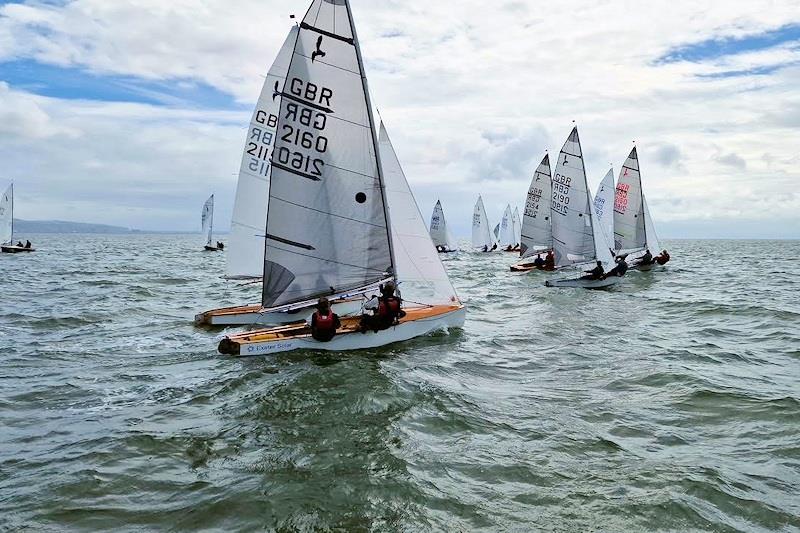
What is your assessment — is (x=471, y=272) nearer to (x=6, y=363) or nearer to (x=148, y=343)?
(x=148, y=343)

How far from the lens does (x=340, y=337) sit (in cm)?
1331

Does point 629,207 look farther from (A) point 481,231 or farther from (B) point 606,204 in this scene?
(A) point 481,231

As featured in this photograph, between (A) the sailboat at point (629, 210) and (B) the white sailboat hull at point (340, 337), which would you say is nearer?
(B) the white sailboat hull at point (340, 337)

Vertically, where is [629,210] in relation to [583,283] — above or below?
above

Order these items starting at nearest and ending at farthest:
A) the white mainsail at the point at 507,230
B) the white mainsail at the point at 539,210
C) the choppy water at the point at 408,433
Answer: the choppy water at the point at 408,433
the white mainsail at the point at 539,210
the white mainsail at the point at 507,230

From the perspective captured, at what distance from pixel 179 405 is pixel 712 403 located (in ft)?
29.3

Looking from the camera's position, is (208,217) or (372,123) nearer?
(372,123)

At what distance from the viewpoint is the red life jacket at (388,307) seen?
13656mm

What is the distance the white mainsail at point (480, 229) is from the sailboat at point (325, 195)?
2051 inches

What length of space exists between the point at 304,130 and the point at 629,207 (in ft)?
87.4

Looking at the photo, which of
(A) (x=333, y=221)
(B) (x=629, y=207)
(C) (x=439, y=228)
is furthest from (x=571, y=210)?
(C) (x=439, y=228)

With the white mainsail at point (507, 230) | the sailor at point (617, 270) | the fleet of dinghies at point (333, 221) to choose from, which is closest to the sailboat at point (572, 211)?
the sailor at point (617, 270)

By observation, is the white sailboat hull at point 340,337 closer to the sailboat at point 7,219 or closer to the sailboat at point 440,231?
the sailboat at point 7,219

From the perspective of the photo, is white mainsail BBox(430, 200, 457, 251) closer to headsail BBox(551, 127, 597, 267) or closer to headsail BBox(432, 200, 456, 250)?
headsail BBox(432, 200, 456, 250)
